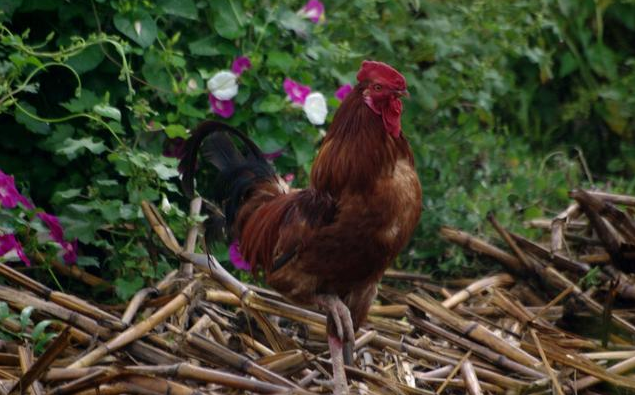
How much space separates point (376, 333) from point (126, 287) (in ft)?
3.29

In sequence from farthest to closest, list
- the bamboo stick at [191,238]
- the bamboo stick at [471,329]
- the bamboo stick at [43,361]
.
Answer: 1. the bamboo stick at [191,238]
2. the bamboo stick at [471,329]
3. the bamboo stick at [43,361]

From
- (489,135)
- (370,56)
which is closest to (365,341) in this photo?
(370,56)

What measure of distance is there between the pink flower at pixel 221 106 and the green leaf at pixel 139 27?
385 mm

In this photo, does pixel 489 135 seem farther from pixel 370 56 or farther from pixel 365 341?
pixel 365 341

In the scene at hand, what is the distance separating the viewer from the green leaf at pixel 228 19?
175 inches

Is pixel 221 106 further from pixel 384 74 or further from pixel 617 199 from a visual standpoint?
pixel 617 199

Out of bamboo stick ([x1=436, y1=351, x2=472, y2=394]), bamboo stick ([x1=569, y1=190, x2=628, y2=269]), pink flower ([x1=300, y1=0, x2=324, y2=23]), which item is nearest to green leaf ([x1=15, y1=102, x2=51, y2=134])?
pink flower ([x1=300, y1=0, x2=324, y2=23])

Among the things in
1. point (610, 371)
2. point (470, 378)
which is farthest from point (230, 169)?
point (610, 371)

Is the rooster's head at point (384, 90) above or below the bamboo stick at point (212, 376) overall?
above

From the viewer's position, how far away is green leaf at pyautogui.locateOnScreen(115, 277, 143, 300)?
4.13 meters

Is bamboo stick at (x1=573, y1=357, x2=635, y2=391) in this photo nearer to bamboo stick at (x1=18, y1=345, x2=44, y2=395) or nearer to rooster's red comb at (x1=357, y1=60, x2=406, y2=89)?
rooster's red comb at (x1=357, y1=60, x2=406, y2=89)

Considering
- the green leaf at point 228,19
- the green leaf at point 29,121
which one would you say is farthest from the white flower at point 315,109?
the green leaf at point 29,121

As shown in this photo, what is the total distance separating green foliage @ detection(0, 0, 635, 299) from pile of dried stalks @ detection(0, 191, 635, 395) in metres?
0.22

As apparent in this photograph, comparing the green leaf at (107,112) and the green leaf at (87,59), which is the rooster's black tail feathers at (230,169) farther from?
the green leaf at (87,59)
